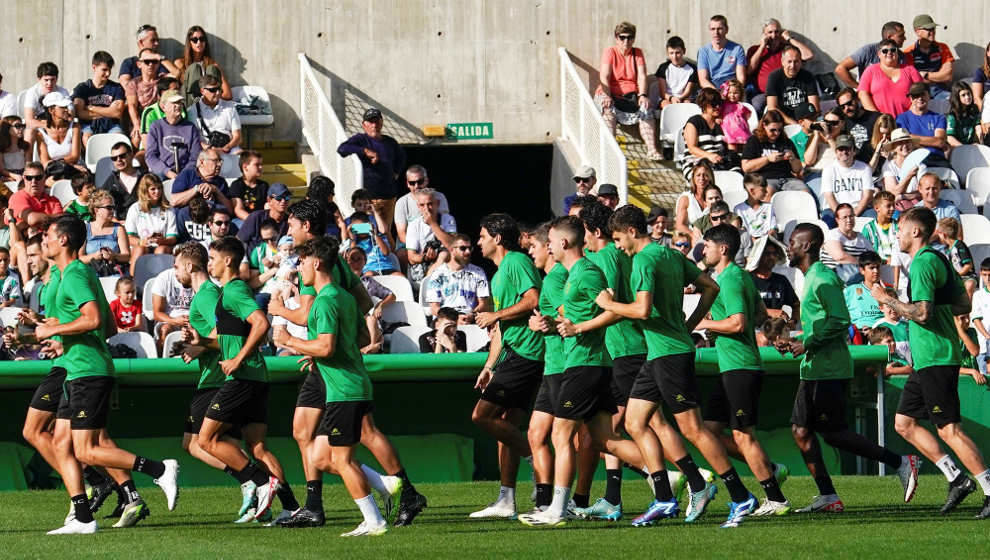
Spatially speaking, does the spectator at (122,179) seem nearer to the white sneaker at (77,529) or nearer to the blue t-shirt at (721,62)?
the white sneaker at (77,529)

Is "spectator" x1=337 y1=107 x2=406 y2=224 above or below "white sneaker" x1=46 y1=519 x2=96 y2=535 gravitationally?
above

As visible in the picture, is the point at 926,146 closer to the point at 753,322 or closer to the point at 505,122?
the point at 505,122

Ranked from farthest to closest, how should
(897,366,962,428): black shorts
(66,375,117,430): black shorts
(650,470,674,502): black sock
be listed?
(897,366,962,428): black shorts → (66,375,117,430): black shorts → (650,470,674,502): black sock

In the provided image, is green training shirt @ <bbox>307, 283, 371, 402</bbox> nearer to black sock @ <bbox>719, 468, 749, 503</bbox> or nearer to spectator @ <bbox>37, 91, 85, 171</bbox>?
black sock @ <bbox>719, 468, 749, 503</bbox>

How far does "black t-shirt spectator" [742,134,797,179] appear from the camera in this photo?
18.9m

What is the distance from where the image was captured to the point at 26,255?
15945 millimetres

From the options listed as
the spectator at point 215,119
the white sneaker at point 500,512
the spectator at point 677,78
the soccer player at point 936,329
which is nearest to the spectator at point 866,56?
the spectator at point 677,78

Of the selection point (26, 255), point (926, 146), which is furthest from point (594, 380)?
point (926, 146)

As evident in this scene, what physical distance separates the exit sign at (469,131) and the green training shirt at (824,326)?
10798 mm

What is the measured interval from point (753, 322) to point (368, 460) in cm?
476

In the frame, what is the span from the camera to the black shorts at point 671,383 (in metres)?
9.81

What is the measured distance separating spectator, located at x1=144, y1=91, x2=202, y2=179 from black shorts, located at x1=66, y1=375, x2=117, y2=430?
7852mm

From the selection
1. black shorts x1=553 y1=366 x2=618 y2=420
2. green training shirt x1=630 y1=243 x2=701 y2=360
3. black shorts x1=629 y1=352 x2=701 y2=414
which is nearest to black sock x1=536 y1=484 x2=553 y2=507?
black shorts x1=553 y1=366 x2=618 y2=420

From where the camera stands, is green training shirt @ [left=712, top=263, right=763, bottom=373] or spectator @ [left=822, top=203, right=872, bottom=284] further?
spectator @ [left=822, top=203, right=872, bottom=284]
